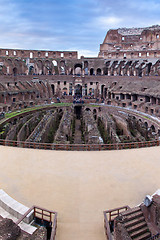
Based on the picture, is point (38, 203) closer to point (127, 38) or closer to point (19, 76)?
point (19, 76)

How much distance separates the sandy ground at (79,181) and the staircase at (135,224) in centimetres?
80

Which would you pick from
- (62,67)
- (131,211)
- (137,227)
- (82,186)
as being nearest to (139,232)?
(137,227)

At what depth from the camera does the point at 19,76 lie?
4494 cm

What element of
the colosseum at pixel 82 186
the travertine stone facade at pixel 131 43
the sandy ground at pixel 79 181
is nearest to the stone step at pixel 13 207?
the colosseum at pixel 82 186

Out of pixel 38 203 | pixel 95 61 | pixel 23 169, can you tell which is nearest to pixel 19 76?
pixel 95 61

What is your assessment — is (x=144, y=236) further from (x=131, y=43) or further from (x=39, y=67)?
(x=131, y=43)

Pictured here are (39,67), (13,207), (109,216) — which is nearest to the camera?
(109,216)

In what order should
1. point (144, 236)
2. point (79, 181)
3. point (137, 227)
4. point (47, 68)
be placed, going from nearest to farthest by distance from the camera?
point (144, 236), point (137, 227), point (79, 181), point (47, 68)

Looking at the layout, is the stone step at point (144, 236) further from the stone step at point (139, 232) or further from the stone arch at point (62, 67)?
the stone arch at point (62, 67)

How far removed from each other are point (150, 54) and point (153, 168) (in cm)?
4227

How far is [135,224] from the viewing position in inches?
269

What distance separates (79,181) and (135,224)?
→ 10.4ft

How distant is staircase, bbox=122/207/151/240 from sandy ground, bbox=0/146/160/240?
31.3 inches

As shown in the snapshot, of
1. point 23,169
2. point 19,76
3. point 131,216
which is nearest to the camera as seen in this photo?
point 131,216
